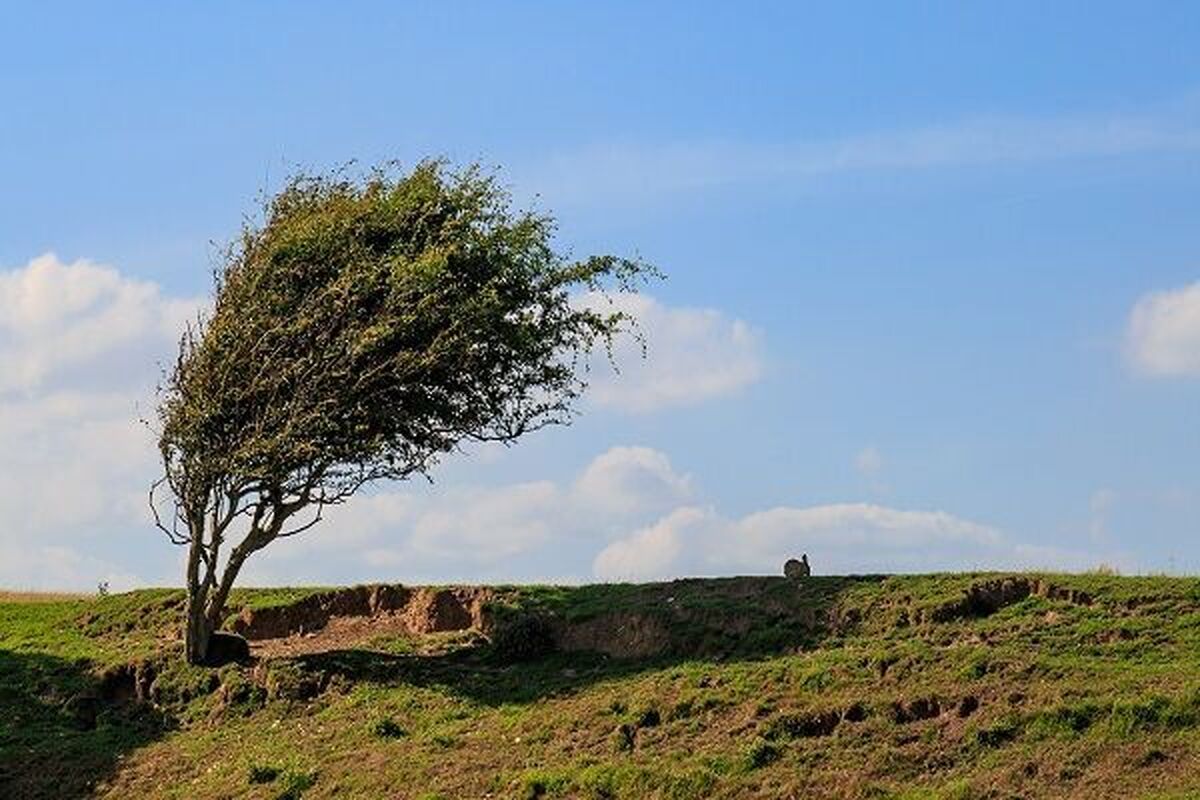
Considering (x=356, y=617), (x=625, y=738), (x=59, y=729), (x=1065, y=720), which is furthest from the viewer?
(x=356, y=617)

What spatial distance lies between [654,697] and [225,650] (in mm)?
11025

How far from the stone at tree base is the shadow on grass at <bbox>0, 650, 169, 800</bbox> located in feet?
6.77

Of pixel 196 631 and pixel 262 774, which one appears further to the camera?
pixel 196 631

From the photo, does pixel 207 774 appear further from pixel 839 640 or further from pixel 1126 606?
pixel 1126 606

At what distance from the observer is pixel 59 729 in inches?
1560

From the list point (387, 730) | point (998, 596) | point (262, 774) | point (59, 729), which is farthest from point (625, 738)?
point (59, 729)

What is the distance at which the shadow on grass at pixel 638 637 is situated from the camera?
124 ft

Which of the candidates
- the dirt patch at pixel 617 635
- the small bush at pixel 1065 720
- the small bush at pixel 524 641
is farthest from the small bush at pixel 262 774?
the small bush at pixel 1065 720

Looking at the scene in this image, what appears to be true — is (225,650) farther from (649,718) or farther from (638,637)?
(649,718)

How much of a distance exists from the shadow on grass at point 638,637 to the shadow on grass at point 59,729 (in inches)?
144

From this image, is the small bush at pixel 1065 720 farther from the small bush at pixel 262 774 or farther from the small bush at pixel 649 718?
the small bush at pixel 262 774

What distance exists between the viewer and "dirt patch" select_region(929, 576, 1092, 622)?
123 ft

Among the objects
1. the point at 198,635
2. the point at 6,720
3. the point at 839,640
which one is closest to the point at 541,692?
the point at 839,640

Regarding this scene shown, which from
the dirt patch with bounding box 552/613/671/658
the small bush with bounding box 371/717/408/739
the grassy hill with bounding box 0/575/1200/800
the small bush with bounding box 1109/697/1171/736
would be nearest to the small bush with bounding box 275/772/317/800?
the grassy hill with bounding box 0/575/1200/800
